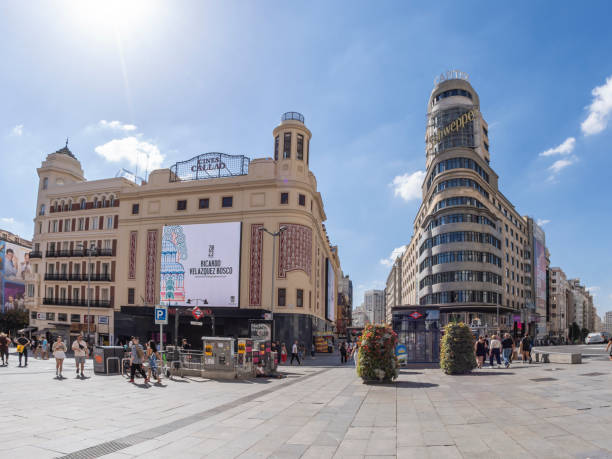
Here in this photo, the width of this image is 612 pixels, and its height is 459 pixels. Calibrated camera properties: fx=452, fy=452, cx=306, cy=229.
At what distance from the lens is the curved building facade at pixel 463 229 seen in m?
66.9

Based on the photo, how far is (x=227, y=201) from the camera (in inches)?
1847

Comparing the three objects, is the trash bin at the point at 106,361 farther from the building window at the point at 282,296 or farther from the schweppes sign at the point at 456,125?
the schweppes sign at the point at 456,125

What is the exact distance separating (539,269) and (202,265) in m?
85.3

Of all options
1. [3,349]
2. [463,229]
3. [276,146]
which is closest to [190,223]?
[276,146]

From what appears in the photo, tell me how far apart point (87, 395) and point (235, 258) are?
2984 cm

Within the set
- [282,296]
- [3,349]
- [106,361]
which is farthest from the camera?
[282,296]

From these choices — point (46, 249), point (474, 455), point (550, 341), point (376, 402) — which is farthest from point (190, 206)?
point (550, 341)

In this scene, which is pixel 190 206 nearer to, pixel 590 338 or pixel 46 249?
pixel 46 249

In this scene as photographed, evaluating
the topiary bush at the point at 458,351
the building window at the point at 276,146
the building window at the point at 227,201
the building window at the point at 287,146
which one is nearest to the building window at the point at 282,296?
the building window at the point at 227,201

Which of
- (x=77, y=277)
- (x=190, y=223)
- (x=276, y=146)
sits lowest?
(x=77, y=277)

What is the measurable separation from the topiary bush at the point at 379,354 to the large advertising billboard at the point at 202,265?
27.6m

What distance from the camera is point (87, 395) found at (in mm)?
14961

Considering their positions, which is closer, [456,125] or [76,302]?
[76,302]

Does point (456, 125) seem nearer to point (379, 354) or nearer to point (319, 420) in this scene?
point (379, 354)
